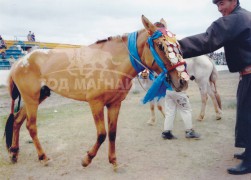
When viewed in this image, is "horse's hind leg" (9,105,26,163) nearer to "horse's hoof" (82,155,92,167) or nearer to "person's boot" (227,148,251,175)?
"horse's hoof" (82,155,92,167)

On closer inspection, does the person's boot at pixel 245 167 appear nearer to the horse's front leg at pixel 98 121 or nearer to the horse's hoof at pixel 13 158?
the horse's front leg at pixel 98 121

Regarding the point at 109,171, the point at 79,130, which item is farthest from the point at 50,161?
the point at 79,130

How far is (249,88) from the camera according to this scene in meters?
3.34

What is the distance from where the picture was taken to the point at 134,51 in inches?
131

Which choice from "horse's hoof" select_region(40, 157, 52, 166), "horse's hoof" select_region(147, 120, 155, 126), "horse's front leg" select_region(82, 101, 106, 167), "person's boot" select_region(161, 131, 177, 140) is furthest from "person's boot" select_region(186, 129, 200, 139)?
"horse's hoof" select_region(40, 157, 52, 166)

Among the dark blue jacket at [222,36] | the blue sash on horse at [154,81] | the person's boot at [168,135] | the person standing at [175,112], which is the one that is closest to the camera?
the dark blue jacket at [222,36]

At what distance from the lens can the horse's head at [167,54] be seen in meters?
2.80

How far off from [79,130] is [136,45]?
3498 mm

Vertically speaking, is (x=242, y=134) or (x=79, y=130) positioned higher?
(x=242, y=134)

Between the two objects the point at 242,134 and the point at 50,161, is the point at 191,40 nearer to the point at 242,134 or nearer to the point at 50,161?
the point at 242,134

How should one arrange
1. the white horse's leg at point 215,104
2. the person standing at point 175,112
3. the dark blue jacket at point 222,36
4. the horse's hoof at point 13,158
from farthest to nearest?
the white horse's leg at point 215,104, the person standing at point 175,112, the horse's hoof at point 13,158, the dark blue jacket at point 222,36

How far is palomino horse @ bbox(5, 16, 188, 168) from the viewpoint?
293cm

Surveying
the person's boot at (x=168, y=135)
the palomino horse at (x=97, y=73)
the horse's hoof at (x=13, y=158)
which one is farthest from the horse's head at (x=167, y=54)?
the horse's hoof at (x=13, y=158)

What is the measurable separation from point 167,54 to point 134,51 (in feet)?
2.02
